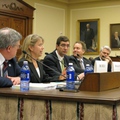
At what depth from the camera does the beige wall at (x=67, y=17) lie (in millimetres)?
9773

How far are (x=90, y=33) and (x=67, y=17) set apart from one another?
108 centimetres

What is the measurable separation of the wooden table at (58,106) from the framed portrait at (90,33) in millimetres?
8060

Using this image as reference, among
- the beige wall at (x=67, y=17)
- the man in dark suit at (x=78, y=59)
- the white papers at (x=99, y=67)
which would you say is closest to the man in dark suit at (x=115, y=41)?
the beige wall at (x=67, y=17)

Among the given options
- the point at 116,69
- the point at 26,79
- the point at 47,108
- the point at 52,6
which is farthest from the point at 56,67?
the point at 52,6

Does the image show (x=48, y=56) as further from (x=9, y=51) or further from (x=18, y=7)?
(x=18, y=7)

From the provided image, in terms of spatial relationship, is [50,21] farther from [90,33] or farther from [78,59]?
[78,59]

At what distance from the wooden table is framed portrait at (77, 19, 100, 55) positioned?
8.06 metres

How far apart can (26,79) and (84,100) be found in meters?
0.64

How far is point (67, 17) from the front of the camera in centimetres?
1092

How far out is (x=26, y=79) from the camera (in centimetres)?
253

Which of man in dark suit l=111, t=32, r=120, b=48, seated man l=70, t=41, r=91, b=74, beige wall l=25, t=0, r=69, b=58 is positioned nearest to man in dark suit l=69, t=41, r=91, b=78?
seated man l=70, t=41, r=91, b=74

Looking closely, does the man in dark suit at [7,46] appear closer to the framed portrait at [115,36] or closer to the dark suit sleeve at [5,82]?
the dark suit sleeve at [5,82]

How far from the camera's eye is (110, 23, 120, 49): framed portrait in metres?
9.99

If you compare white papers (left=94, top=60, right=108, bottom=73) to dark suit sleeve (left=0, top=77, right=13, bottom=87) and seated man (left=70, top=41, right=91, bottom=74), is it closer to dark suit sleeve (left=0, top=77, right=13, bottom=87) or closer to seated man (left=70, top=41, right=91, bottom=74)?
dark suit sleeve (left=0, top=77, right=13, bottom=87)
